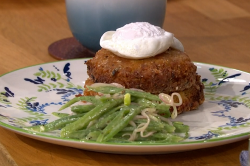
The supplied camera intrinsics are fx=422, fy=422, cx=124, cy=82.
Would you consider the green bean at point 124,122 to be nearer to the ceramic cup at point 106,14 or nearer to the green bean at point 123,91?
the green bean at point 123,91

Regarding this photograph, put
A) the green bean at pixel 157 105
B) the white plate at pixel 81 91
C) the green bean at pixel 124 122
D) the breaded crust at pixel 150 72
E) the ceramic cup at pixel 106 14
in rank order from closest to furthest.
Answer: the white plate at pixel 81 91 < the green bean at pixel 124 122 < the green bean at pixel 157 105 < the breaded crust at pixel 150 72 < the ceramic cup at pixel 106 14

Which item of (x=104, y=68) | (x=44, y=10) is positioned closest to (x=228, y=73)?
(x=104, y=68)

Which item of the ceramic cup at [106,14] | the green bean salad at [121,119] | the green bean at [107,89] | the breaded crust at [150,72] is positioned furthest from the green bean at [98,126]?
the ceramic cup at [106,14]

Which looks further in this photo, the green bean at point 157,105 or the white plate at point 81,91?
the green bean at point 157,105

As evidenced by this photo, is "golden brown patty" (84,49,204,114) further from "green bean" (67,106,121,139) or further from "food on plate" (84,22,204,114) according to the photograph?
"green bean" (67,106,121,139)

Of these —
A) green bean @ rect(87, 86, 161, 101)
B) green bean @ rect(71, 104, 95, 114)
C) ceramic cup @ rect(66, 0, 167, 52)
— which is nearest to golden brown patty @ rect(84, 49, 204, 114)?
green bean @ rect(87, 86, 161, 101)

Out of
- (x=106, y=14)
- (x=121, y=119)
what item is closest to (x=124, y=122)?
(x=121, y=119)

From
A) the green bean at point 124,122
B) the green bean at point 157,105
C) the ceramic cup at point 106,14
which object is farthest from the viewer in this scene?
the ceramic cup at point 106,14
